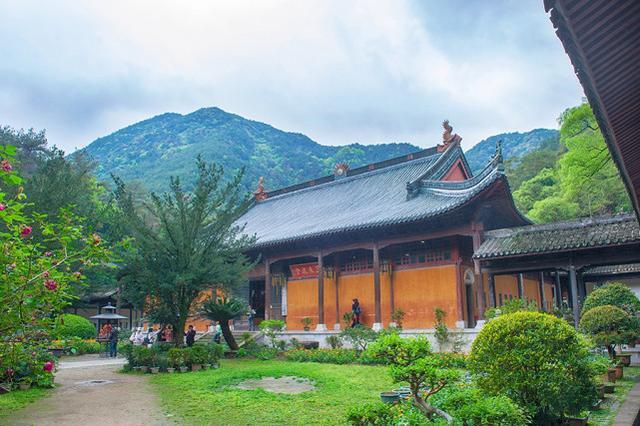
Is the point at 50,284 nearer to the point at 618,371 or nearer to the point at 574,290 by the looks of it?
the point at 618,371

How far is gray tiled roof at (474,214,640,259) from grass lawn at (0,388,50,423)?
11030 mm

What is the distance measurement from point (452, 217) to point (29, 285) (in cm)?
1280

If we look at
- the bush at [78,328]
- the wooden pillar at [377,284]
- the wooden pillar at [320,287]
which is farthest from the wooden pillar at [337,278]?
the bush at [78,328]

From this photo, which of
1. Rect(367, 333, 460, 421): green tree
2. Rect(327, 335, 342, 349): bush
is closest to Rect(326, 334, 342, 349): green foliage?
Rect(327, 335, 342, 349): bush

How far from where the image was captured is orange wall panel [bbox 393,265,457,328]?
55.5 ft

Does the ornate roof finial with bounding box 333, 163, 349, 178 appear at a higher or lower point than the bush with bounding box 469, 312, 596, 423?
higher

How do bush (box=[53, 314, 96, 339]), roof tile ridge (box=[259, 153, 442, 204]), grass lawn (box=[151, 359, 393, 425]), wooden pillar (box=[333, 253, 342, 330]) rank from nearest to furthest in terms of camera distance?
grass lawn (box=[151, 359, 393, 425]) → wooden pillar (box=[333, 253, 342, 330]) → bush (box=[53, 314, 96, 339]) → roof tile ridge (box=[259, 153, 442, 204])

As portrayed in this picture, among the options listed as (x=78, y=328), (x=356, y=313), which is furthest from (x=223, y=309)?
(x=78, y=328)

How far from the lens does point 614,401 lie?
7496mm

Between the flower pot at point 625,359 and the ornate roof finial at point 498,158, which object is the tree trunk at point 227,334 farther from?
the flower pot at point 625,359

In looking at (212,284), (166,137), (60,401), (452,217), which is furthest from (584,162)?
(166,137)

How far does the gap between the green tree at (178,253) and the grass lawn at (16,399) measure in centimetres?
420

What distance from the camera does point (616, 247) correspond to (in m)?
12.6

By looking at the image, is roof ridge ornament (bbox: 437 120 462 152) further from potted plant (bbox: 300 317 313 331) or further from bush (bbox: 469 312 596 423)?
bush (bbox: 469 312 596 423)
